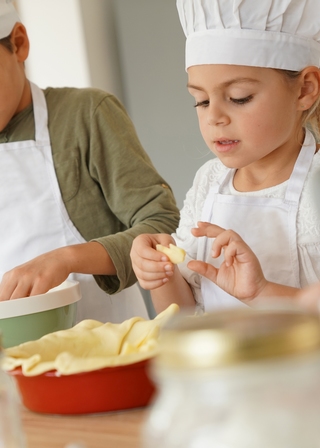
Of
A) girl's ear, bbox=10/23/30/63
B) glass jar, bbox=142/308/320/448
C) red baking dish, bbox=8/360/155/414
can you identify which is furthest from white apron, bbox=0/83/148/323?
glass jar, bbox=142/308/320/448

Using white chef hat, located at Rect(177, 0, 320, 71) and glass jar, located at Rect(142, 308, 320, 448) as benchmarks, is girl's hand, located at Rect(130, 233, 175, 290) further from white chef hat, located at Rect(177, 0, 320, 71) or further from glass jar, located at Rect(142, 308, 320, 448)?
glass jar, located at Rect(142, 308, 320, 448)

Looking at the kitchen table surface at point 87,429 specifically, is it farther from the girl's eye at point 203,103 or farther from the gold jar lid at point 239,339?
the girl's eye at point 203,103

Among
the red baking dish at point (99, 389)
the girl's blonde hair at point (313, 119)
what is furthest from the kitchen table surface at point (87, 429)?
the girl's blonde hair at point (313, 119)

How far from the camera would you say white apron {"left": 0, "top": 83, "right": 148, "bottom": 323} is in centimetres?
136

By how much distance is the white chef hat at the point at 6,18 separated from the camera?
1.29 m

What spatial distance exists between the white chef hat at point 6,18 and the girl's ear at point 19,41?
0.05 ft

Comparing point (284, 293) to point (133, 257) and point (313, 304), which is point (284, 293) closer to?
point (133, 257)

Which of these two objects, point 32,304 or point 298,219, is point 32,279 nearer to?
point 32,304

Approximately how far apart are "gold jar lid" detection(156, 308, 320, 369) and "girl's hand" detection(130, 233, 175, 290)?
0.70m

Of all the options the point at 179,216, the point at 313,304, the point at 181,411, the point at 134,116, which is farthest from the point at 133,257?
the point at 134,116

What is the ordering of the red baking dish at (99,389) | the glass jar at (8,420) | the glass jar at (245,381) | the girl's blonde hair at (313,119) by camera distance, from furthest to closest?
1. the girl's blonde hair at (313,119)
2. the red baking dish at (99,389)
3. the glass jar at (8,420)
4. the glass jar at (245,381)

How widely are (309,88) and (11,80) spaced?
0.60 meters

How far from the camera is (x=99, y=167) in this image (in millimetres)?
1362

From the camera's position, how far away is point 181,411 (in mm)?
280
